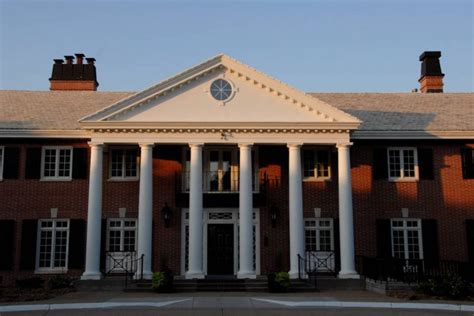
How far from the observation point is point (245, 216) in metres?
20.1

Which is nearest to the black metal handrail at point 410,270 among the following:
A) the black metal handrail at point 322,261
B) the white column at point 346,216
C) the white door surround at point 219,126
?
the white column at point 346,216

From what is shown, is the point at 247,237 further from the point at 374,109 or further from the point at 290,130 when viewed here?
the point at 374,109

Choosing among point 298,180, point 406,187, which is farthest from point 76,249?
point 406,187

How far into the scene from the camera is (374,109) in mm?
25344

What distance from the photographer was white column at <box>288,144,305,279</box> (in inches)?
790

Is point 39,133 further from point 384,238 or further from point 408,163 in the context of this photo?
point 408,163

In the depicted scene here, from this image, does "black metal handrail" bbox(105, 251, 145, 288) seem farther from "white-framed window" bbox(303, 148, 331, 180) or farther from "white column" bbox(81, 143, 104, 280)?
"white-framed window" bbox(303, 148, 331, 180)

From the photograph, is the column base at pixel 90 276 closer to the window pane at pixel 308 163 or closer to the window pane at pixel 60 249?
the window pane at pixel 60 249

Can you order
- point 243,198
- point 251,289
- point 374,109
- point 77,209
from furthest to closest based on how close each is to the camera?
point 374,109 < point 77,209 < point 243,198 < point 251,289

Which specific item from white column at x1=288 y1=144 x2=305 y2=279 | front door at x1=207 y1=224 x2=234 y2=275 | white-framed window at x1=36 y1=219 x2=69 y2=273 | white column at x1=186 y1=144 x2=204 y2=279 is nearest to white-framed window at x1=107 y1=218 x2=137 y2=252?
white-framed window at x1=36 y1=219 x2=69 y2=273

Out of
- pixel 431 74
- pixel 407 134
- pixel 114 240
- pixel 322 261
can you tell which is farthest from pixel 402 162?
pixel 114 240

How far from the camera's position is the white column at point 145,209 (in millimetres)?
19812

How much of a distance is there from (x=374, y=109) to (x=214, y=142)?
8700 millimetres

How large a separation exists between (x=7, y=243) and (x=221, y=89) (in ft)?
33.1
